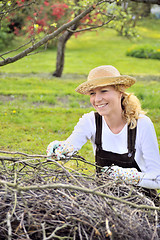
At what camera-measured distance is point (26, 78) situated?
42.2 feet

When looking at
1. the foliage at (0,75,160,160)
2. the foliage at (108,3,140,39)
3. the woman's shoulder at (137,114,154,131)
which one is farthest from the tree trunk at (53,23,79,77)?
the woman's shoulder at (137,114,154,131)

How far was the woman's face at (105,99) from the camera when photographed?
10.2 ft

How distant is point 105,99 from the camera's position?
311 cm

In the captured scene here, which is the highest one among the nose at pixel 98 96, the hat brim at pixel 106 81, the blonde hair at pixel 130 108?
the hat brim at pixel 106 81

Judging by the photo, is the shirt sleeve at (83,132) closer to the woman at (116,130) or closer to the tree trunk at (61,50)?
the woman at (116,130)

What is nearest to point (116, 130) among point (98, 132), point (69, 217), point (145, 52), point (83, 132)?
point (98, 132)

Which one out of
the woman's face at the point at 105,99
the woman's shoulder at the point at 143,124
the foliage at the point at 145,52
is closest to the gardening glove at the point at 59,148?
the woman's face at the point at 105,99

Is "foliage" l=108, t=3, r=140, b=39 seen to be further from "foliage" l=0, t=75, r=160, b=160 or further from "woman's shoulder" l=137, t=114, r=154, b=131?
"woman's shoulder" l=137, t=114, r=154, b=131

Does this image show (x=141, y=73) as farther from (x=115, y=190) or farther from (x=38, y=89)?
(x=115, y=190)

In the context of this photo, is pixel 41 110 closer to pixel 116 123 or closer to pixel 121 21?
pixel 121 21

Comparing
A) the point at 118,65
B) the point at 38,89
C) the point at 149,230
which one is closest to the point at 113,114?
the point at 149,230

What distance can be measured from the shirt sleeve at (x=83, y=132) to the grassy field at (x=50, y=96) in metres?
2.88

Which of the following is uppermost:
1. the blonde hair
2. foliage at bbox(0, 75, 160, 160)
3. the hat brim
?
the hat brim

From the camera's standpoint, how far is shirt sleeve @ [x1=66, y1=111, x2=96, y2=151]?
3.27 metres
